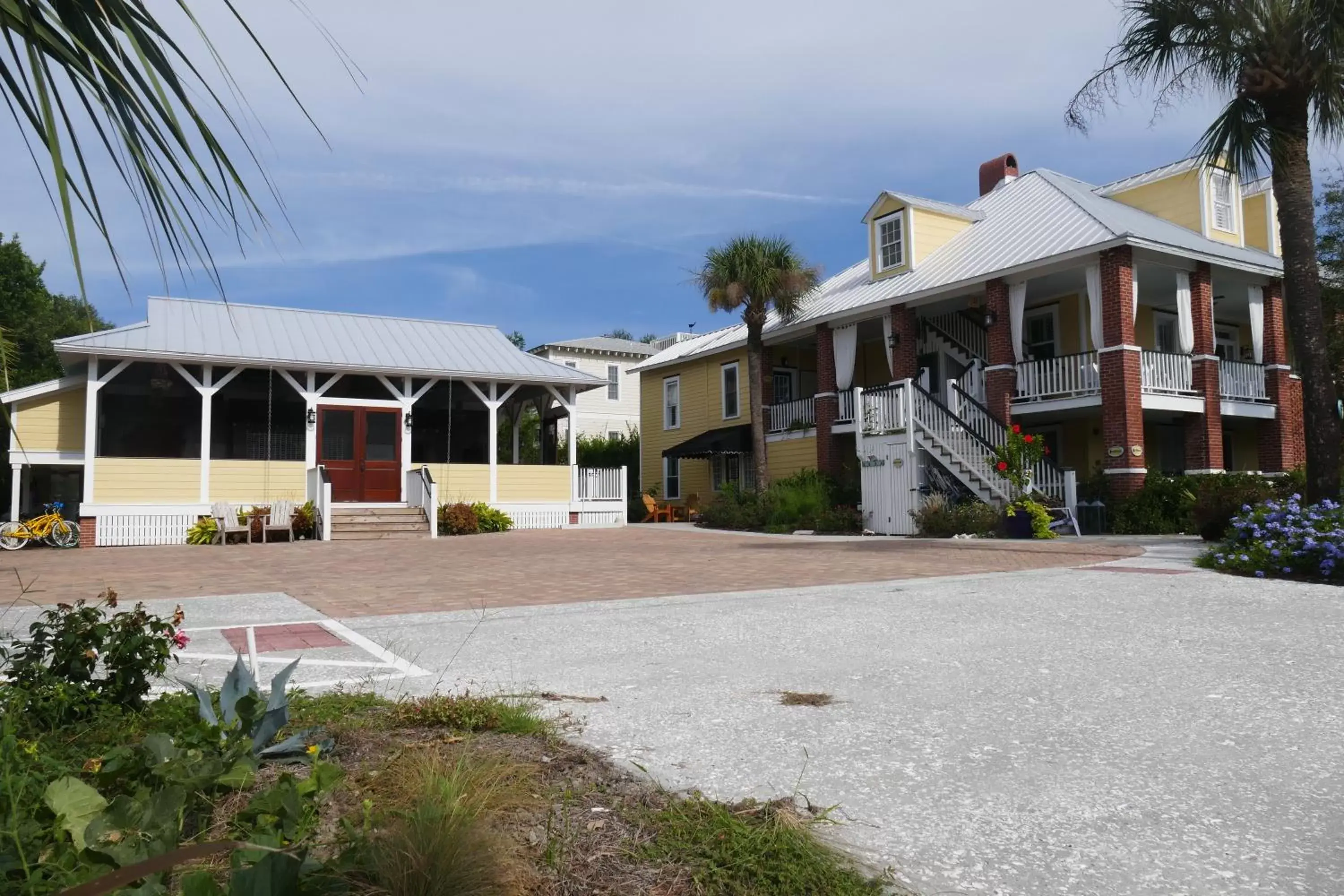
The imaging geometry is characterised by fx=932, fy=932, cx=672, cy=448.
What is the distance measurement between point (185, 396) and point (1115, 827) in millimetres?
23515

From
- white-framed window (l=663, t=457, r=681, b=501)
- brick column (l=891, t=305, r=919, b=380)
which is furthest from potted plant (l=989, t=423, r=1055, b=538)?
white-framed window (l=663, t=457, r=681, b=501)

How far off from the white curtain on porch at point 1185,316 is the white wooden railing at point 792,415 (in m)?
8.90

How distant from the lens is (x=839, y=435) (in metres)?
24.6

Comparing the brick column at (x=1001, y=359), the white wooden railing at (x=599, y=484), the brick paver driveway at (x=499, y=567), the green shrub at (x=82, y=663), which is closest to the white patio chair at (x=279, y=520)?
the brick paver driveway at (x=499, y=567)

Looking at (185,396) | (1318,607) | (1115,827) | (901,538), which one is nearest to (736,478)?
(901,538)

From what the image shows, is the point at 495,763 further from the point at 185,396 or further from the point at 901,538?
the point at 185,396

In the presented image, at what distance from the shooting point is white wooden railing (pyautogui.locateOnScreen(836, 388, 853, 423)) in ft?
78.4

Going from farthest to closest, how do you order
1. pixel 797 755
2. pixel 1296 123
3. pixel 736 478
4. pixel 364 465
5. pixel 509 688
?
pixel 736 478
pixel 364 465
pixel 1296 123
pixel 509 688
pixel 797 755

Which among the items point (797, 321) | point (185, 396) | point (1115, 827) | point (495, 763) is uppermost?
point (797, 321)

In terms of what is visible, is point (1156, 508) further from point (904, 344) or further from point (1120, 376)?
point (904, 344)

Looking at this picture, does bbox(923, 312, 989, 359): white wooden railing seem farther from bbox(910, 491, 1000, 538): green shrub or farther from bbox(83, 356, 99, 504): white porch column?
bbox(83, 356, 99, 504): white porch column

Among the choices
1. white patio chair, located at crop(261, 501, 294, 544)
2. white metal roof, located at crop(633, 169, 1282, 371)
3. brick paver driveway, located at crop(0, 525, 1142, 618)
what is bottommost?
brick paver driveway, located at crop(0, 525, 1142, 618)

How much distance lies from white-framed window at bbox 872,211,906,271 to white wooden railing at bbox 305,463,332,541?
1499cm

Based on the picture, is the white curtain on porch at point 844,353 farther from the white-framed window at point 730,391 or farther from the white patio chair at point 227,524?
the white patio chair at point 227,524
